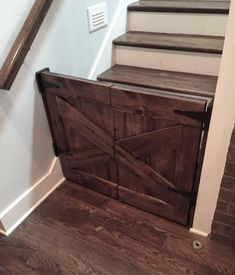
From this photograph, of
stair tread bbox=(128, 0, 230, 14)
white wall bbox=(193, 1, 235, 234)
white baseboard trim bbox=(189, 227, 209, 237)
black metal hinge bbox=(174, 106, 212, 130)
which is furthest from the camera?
stair tread bbox=(128, 0, 230, 14)

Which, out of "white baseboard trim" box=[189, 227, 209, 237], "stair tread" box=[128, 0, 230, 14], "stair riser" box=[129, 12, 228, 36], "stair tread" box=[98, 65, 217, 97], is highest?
"stair tread" box=[128, 0, 230, 14]

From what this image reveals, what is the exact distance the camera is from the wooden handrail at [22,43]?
3.74 feet

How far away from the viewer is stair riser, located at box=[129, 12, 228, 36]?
1709mm

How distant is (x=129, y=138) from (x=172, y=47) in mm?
717

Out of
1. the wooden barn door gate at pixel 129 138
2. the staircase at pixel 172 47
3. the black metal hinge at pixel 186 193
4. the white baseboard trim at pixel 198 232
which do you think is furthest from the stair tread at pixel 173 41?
the white baseboard trim at pixel 198 232

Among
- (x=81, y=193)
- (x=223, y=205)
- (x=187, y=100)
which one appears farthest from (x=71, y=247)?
→ (x=187, y=100)

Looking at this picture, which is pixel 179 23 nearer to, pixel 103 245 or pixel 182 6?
pixel 182 6

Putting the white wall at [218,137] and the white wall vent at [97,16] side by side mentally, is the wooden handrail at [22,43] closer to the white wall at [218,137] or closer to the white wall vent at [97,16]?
the white wall vent at [97,16]

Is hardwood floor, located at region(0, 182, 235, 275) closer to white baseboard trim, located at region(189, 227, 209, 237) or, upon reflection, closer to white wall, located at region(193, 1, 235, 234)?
white baseboard trim, located at region(189, 227, 209, 237)

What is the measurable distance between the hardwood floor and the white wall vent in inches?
42.9

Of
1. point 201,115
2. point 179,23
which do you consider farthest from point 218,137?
point 179,23

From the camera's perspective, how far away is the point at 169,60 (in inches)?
68.1

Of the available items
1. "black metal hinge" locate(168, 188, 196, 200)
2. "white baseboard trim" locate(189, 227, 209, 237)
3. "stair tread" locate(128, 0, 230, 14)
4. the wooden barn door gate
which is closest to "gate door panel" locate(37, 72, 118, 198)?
the wooden barn door gate

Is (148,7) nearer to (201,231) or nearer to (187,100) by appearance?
(187,100)
